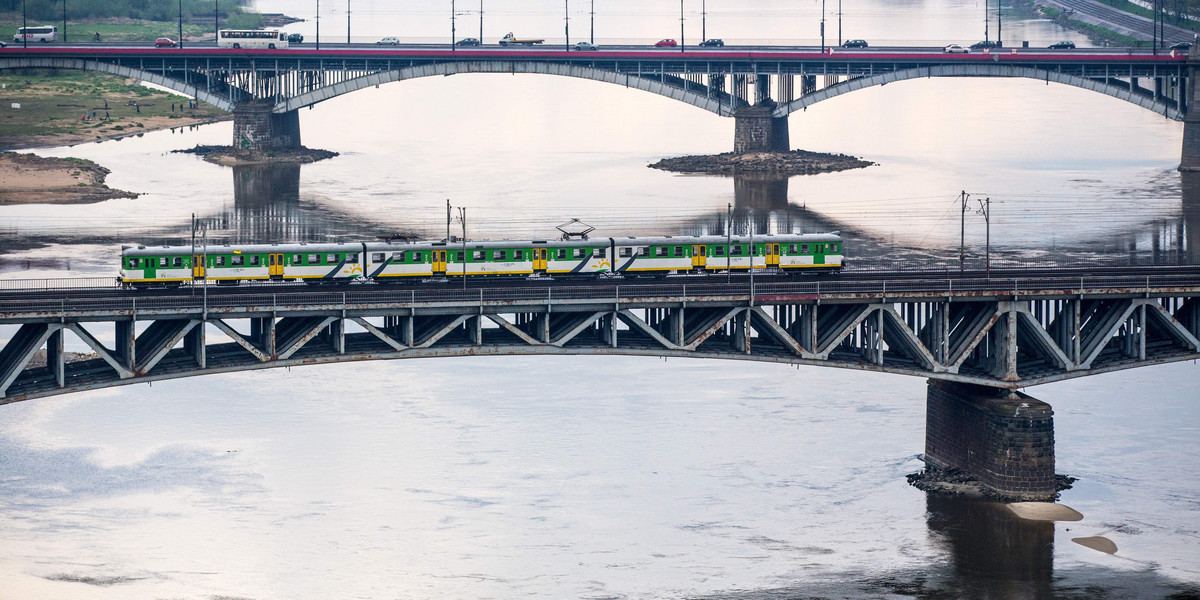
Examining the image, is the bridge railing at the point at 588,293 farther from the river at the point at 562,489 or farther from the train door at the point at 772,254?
the train door at the point at 772,254

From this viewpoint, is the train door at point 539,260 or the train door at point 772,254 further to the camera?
the train door at point 772,254

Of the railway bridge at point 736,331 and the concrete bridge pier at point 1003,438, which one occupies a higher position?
the railway bridge at point 736,331

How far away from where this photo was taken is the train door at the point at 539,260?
10811 cm

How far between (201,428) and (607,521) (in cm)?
2794

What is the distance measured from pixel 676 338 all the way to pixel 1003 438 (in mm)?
16605

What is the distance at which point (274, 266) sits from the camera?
108 meters

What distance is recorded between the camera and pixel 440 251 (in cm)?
10819

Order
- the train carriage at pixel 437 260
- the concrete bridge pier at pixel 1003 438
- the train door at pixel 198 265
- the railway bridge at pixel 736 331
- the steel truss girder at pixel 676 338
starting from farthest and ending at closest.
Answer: the train door at pixel 198 265, the train carriage at pixel 437 260, the concrete bridge pier at pixel 1003 438, the railway bridge at pixel 736 331, the steel truss girder at pixel 676 338

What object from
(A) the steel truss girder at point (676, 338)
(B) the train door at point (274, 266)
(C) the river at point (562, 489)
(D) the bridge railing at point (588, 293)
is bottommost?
(C) the river at point (562, 489)

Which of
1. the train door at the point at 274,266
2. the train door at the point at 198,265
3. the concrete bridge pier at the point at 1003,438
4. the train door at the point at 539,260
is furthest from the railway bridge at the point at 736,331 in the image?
the train door at the point at 539,260

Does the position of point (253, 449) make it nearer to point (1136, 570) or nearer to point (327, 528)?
point (327, 528)

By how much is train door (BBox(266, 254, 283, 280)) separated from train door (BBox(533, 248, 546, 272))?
45.0 feet

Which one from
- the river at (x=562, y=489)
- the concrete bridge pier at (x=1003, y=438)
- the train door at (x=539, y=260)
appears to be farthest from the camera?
the train door at (x=539, y=260)

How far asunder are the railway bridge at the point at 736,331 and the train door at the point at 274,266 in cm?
586
